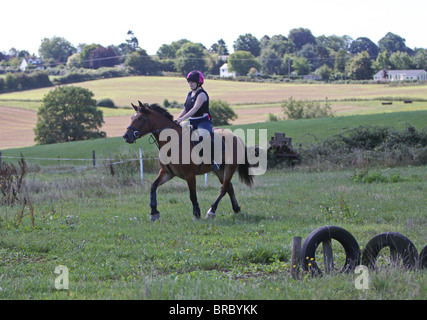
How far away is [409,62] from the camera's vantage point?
399ft

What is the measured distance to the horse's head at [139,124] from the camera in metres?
12.1

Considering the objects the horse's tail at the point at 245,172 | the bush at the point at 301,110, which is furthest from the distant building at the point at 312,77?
the horse's tail at the point at 245,172

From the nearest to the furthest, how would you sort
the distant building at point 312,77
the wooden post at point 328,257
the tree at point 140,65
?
the wooden post at point 328,257 < the tree at point 140,65 < the distant building at point 312,77

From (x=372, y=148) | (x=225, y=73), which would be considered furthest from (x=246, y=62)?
(x=372, y=148)

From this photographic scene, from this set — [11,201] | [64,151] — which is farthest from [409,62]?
[11,201]

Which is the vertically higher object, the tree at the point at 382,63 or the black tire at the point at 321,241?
the tree at the point at 382,63

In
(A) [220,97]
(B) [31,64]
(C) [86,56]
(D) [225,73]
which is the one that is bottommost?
(A) [220,97]

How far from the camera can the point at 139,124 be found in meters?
12.3

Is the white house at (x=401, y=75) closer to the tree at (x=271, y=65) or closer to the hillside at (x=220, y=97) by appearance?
the hillside at (x=220, y=97)

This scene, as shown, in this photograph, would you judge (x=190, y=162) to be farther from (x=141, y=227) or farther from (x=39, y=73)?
(x=39, y=73)

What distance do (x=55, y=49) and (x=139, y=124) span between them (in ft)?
559

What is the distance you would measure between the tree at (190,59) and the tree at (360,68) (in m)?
31.3

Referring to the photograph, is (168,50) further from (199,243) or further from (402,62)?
(199,243)

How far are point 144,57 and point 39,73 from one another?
2456 cm
